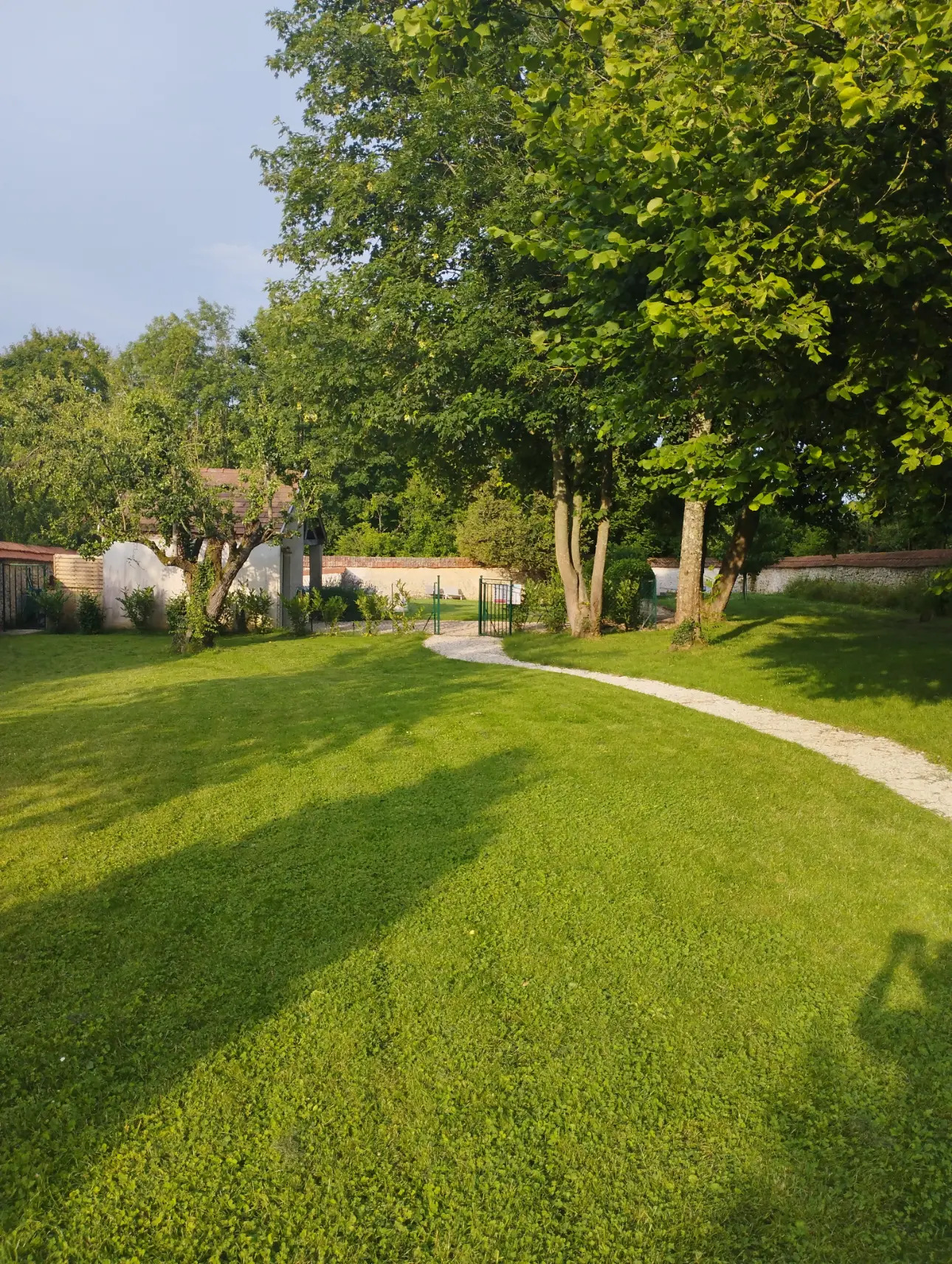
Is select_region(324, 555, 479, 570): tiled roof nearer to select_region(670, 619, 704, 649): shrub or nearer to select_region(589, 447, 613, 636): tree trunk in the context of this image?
select_region(589, 447, 613, 636): tree trunk

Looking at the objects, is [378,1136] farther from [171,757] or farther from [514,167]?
[514,167]

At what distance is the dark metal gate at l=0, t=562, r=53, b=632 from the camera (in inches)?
869

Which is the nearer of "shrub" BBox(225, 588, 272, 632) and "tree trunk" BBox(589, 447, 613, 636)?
"tree trunk" BBox(589, 447, 613, 636)

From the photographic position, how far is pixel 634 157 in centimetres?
600

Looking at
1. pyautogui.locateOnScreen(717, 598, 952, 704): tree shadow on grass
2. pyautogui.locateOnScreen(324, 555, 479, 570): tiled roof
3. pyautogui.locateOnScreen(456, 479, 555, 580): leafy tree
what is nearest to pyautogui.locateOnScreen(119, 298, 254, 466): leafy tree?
pyautogui.locateOnScreen(324, 555, 479, 570): tiled roof

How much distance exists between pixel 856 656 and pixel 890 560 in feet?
69.4

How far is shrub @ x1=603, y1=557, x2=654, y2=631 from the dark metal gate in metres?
15.1

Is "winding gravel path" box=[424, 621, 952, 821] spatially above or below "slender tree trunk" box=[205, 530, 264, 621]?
below

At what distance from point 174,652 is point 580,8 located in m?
14.0

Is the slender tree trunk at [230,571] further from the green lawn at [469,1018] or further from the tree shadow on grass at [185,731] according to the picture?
the green lawn at [469,1018]

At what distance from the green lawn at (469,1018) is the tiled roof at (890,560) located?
26418mm

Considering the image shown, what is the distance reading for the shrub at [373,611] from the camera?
68.9ft

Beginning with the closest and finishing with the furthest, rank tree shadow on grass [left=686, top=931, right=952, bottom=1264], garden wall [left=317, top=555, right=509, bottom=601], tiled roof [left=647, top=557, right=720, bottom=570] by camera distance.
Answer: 1. tree shadow on grass [left=686, top=931, right=952, bottom=1264]
2. tiled roof [left=647, top=557, right=720, bottom=570]
3. garden wall [left=317, top=555, right=509, bottom=601]

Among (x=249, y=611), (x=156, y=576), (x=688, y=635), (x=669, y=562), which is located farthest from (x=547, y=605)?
→ (x=669, y=562)
